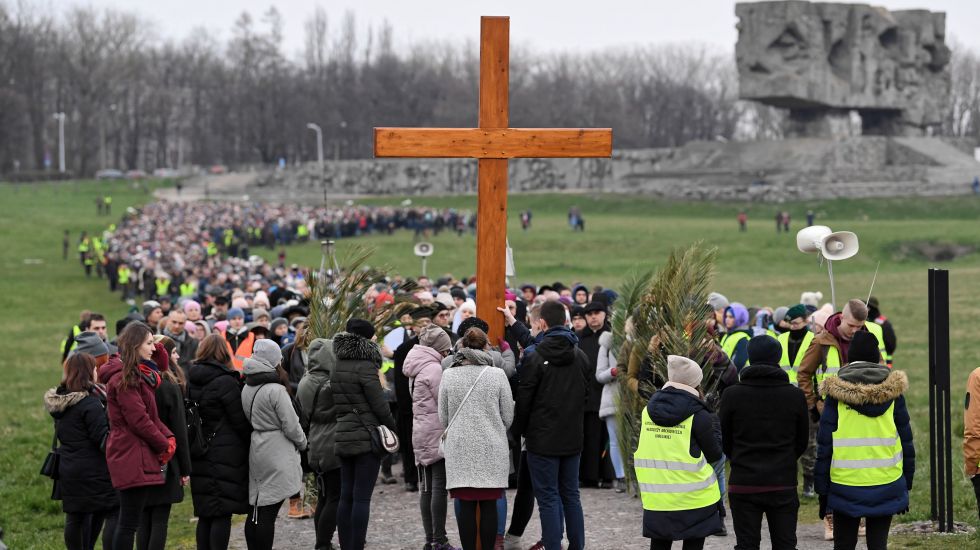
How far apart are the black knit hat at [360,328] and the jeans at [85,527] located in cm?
178

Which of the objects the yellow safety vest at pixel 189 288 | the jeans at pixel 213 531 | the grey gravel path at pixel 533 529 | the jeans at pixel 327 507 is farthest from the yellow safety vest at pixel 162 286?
the jeans at pixel 213 531

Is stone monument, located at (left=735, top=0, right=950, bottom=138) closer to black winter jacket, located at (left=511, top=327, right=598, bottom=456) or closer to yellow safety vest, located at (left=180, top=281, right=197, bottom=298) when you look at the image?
yellow safety vest, located at (left=180, top=281, right=197, bottom=298)

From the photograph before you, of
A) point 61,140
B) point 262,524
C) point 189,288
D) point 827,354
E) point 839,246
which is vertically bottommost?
point 262,524

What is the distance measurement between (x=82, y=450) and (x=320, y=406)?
4.56ft

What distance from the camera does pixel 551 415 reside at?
25.3 ft

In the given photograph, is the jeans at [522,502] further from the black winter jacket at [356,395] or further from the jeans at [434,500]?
the black winter jacket at [356,395]

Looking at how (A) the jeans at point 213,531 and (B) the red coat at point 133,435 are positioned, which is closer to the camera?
(B) the red coat at point 133,435

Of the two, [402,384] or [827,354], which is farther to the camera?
[402,384]

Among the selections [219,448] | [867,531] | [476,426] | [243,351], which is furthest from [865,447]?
[243,351]

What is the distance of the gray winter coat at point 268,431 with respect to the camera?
757 centimetres

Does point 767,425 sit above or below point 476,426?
above

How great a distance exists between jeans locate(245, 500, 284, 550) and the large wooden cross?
5.93ft

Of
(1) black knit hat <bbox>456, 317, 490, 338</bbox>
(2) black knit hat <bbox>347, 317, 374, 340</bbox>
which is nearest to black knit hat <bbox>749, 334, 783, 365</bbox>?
(1) black knit hat <bbox>456, 317, 490, 338</bbox>

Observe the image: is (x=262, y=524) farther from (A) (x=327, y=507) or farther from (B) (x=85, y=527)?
(B) (x=85, y=527)
